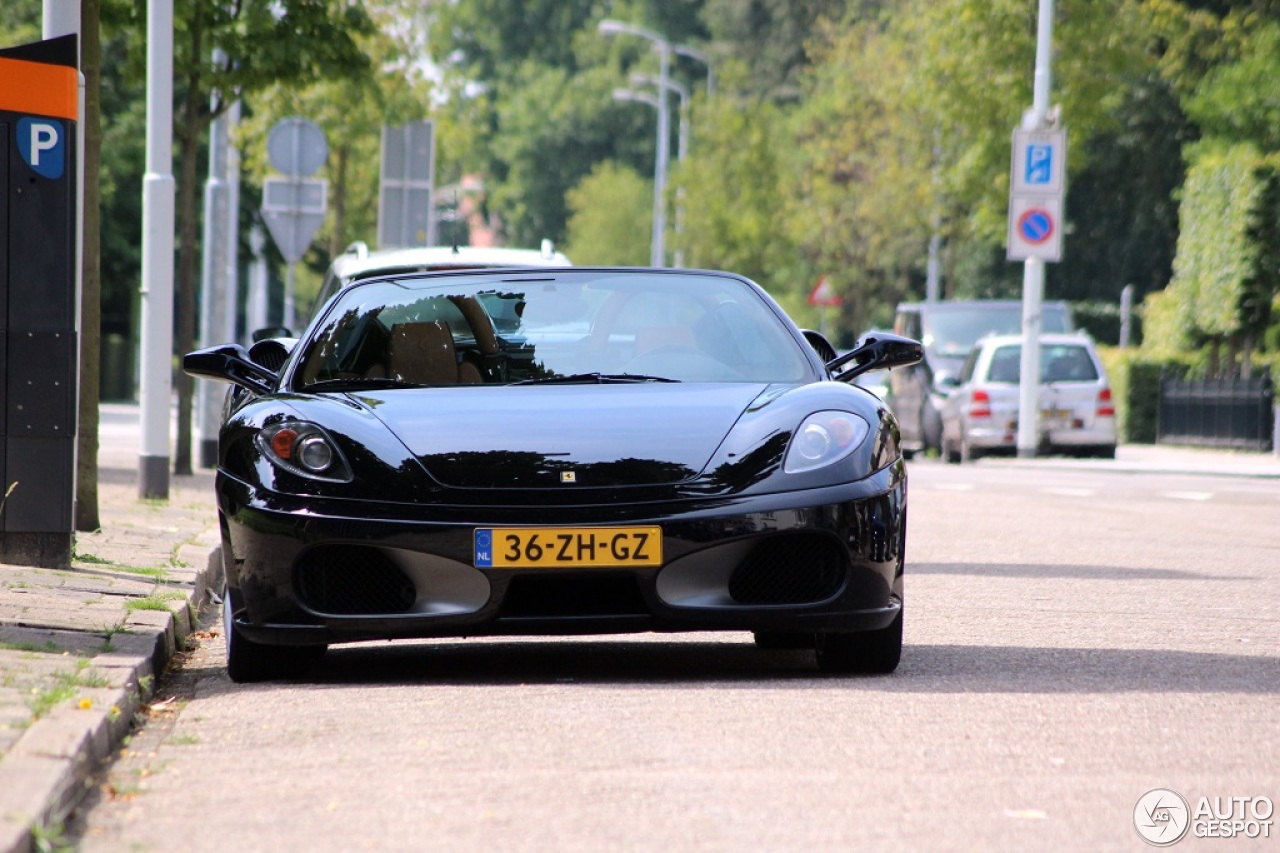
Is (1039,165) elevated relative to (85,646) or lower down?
elevated

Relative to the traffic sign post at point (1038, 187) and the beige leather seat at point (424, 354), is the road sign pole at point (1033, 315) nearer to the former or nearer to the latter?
the traffic sign post at point (1038, 187)

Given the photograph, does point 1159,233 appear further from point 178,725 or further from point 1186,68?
point 178,725

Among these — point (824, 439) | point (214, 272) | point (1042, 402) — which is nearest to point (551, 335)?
point (824, 439)

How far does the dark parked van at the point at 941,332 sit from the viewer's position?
29.7 m

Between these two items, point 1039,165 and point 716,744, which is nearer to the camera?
point 716,744

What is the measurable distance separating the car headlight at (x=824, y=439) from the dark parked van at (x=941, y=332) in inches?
890

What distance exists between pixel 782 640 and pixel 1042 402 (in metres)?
19.6

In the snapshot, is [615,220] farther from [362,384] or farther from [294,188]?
[362,384]

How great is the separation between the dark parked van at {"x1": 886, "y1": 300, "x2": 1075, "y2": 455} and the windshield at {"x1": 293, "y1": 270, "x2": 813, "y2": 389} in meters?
21.7

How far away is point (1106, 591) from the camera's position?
10.2 m

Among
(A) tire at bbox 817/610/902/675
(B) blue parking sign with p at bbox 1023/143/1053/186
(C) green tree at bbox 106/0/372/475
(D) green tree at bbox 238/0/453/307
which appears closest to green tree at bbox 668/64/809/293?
(D) green tree at bbox 238/0/453/307

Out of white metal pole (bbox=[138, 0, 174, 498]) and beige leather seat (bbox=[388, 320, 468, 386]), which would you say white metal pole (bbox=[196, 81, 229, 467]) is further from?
beige leather seat (bbox=[388, 320, 468, 386])

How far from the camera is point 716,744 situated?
552cm

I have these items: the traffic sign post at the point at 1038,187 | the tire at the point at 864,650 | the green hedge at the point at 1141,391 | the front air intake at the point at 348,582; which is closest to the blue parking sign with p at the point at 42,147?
the front air intake at the point at 348,582
